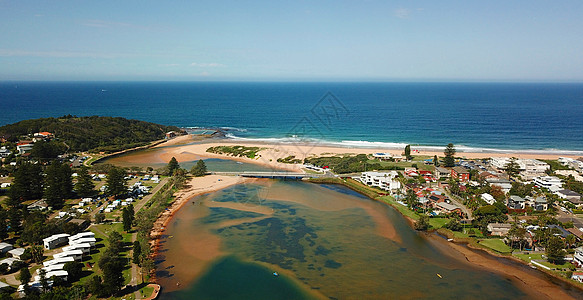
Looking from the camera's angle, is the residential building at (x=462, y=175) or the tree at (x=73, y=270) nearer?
the tree at (x=73, y=270)

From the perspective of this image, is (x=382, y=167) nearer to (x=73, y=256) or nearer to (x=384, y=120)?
(x=73, y=256)

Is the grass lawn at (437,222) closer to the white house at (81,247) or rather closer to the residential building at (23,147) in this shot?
the white house at (81,247)

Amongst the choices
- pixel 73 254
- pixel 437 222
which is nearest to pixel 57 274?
pixel 73 254

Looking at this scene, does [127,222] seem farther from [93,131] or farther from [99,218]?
[93,131]

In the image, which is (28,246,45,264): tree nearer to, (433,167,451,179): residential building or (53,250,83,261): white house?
(53,250,83,261): white house

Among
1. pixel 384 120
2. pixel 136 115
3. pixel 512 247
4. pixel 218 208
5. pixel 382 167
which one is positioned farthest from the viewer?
pixel 136 115

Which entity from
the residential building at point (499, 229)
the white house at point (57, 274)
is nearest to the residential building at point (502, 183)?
→ the residential building at point (499, 229)

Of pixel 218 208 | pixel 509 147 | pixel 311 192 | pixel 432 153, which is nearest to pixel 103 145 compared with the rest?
pixel 218 208
